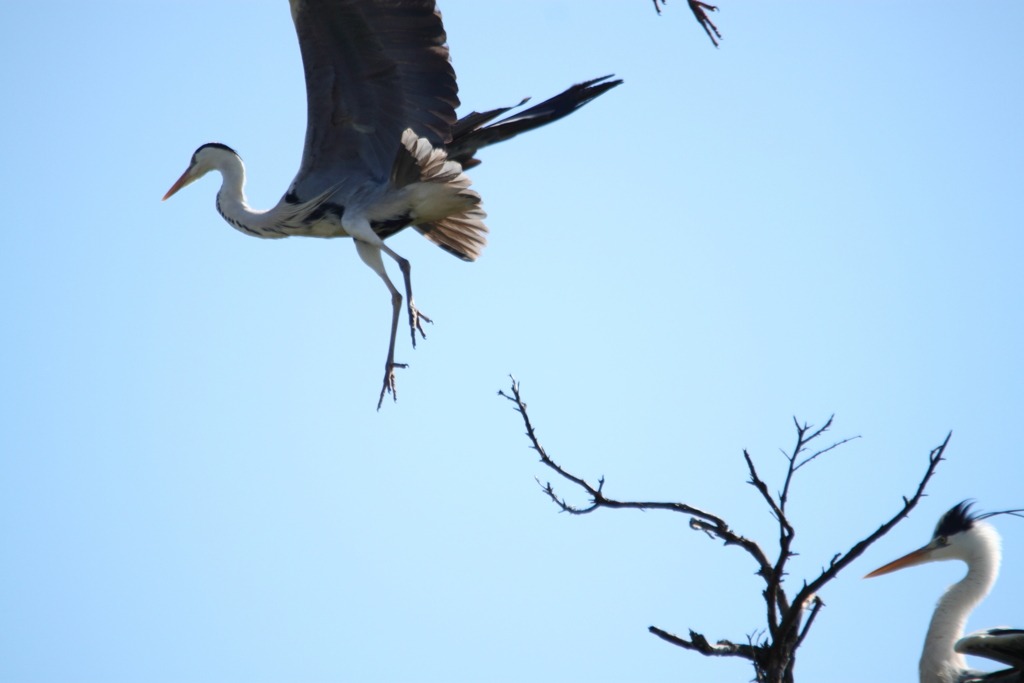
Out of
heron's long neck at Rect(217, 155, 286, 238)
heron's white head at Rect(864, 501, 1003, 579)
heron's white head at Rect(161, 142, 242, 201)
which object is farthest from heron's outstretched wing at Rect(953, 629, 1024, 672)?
heron's white head at Rect(161, 142, 242, 201)

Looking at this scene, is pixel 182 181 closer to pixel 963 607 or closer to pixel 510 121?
pixel 510 121

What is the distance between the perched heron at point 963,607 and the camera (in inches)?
161

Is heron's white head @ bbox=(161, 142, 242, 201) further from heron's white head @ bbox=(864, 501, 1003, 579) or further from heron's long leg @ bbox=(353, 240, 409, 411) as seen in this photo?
heron's white head @ bbox=(864, 501, 1003, 579)

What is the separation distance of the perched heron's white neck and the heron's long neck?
4294 millimetres

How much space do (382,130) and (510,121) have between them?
2.41ft

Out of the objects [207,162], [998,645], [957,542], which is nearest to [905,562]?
[957,542]

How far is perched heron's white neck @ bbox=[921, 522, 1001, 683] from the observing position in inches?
181

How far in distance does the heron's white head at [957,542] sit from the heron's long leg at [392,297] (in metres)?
2.92

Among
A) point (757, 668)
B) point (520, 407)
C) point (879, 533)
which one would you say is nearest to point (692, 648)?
point (757, 668)

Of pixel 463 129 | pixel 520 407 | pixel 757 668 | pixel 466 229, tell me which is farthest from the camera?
pixel 466 229

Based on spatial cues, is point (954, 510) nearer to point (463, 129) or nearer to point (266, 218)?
point (463, 129)

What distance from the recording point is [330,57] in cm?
511

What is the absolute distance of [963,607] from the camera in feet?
15.8

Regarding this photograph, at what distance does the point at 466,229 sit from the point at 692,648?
3956mm
